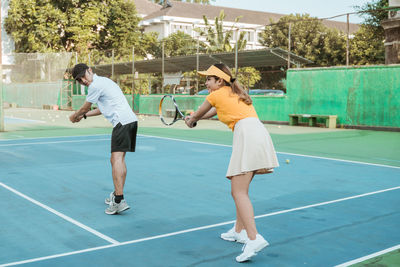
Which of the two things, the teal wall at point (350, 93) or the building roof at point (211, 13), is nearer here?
the teal wall at point (350, 93)

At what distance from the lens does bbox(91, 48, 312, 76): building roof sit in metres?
22.3

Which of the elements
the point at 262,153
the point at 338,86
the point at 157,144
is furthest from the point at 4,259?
the point at 338,86

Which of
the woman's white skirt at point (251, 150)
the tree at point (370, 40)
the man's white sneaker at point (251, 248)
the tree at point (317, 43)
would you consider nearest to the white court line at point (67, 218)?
the man's white sneaker at point (251, 248)

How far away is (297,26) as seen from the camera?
153 ft

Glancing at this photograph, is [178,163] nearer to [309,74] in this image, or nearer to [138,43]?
[309,74]

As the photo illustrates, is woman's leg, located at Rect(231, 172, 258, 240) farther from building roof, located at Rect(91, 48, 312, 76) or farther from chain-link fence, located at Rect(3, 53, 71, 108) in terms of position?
chain-link fence, located at Rect(3, 53, 71, 108)

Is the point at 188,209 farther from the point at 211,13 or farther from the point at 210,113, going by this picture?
the point at 211,13

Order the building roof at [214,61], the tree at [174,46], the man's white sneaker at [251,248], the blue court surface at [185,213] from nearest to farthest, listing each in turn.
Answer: the man's white sneaker at [251,248]
the blue court surface at [185,213]
the building roof at [214,61]
the tree at [174,46]

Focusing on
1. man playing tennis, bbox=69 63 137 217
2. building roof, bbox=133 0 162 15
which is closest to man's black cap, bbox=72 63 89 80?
man playing tennis, bbox=69 63 137 217

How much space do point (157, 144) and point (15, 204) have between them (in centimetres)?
712

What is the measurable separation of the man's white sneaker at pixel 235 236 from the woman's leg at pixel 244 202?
42 cm

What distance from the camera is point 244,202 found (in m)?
4.23

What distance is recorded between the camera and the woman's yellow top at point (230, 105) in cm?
430

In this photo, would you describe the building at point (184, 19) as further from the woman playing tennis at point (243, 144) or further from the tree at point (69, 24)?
the woman playing tennis at point (243, 144)
